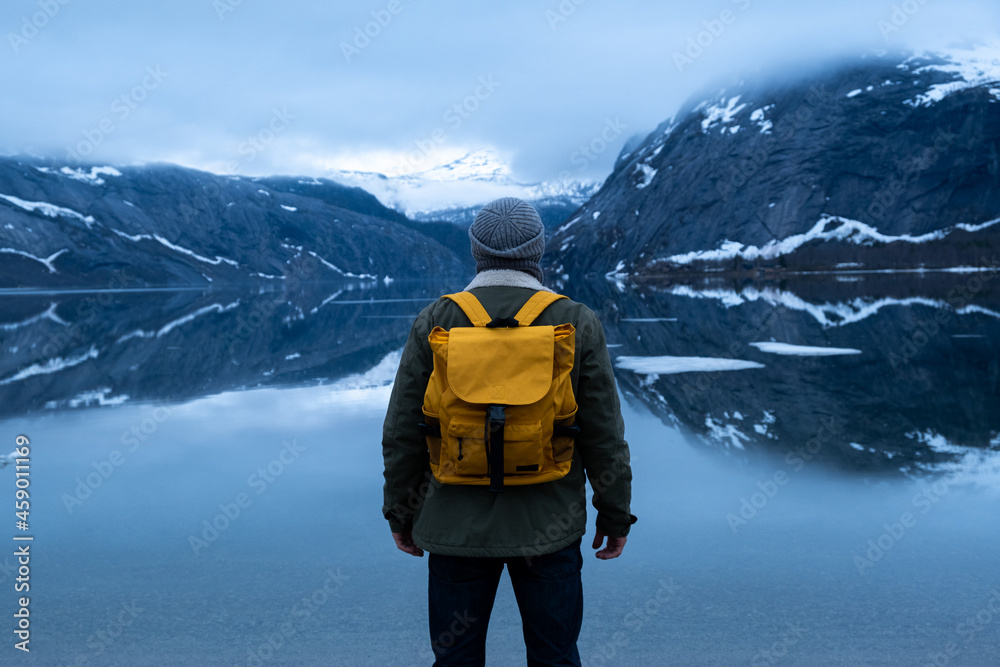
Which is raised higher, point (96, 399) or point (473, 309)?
point (473, 309)

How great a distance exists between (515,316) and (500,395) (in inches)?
15.6

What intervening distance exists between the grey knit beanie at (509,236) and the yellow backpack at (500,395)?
277 mm

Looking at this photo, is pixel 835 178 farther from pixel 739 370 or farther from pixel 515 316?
pixel 515 316

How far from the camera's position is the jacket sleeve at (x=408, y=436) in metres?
3.59

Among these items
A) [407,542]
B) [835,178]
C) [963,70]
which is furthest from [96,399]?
[963,70]

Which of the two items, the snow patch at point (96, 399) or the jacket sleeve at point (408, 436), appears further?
the snow patch at point (96, 399)

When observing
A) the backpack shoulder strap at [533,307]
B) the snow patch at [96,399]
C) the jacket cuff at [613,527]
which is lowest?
the snow patch at [96,399]

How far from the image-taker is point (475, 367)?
10.9 ft

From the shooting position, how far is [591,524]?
7.41 meters

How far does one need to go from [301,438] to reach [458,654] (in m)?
8.20

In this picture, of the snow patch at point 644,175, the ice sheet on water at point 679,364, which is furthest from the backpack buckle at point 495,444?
the snow patch at point 644,175

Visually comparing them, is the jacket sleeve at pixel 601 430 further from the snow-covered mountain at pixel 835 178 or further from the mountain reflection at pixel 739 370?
the snow-covered mountain at pixel 835 178

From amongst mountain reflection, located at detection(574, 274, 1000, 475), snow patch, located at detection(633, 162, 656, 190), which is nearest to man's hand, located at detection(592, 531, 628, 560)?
mountain reflection, located at detection(574, 274, 1000, 475)

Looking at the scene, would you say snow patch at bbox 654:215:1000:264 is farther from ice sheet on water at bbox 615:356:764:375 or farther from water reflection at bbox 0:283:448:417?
ice sheet on water at bbox 615:356:764:375
